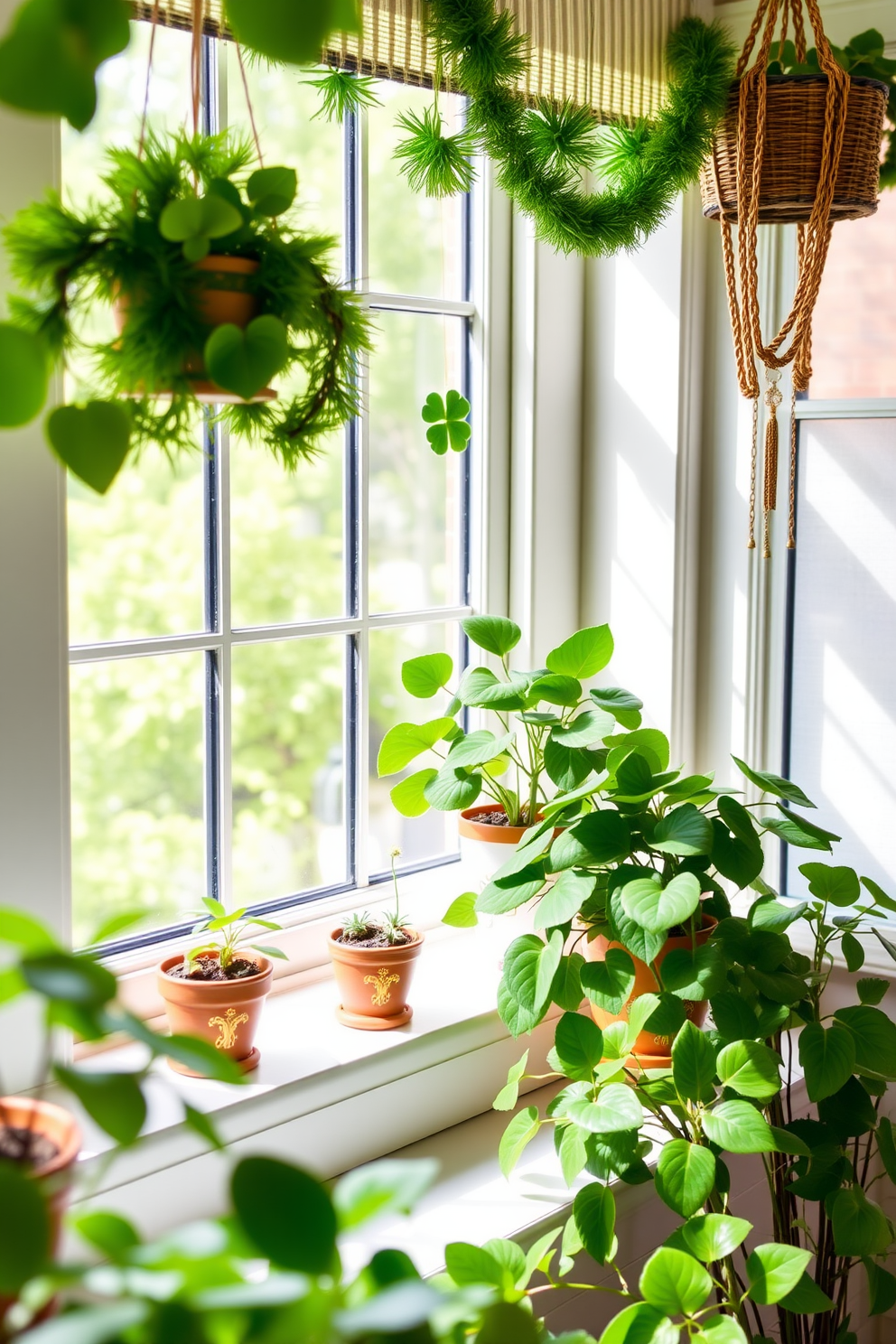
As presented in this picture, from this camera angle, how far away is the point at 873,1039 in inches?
52.1

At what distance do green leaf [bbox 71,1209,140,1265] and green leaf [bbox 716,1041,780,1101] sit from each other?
84 cm

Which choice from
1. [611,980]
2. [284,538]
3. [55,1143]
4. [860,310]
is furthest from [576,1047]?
[860,310]

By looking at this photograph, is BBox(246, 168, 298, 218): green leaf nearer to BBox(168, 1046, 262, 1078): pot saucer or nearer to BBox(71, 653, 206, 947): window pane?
BBox(71, 653, 206, 947): window pane

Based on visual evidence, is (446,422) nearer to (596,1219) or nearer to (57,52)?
(596,1219)

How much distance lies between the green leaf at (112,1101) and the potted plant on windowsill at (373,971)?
109cm

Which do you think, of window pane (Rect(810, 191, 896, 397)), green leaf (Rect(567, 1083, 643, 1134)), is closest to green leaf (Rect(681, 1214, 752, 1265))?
green leaf (Rect(567, 1083, 643, 1134))

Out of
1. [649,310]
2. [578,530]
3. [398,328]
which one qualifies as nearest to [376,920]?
[578,530]

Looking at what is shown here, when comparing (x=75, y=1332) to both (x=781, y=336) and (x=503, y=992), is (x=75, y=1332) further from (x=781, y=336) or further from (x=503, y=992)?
(x=781, y=336)

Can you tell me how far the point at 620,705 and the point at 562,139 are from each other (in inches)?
27.6

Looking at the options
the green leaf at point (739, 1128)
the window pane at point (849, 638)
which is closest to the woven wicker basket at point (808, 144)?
the window pane at point (849, 638)

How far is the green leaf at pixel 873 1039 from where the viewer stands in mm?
1311

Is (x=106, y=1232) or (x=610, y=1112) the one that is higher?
(x=106, y=1232)

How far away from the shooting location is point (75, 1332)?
380mm

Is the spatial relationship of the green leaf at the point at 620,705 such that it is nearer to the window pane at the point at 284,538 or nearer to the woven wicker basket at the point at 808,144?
the window pane at the point at 284,538
